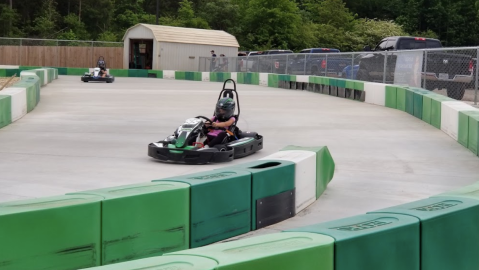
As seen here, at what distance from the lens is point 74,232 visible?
201 inches

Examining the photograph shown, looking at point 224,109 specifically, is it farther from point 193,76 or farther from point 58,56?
point 58,56

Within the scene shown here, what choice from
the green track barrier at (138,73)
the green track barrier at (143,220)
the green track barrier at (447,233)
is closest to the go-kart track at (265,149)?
the green track barrier at (143,220)

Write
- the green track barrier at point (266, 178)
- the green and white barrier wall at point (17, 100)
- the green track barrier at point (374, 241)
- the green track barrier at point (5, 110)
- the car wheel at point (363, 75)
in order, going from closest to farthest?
1. the green track barrier at point (374, 241)
2. the green track barrier at point (266, 178)
3. the green track barrier at point (5, 110)
4. the green and white barrier wall at point (17, 100)
5. the car wheel at point (363, 75)

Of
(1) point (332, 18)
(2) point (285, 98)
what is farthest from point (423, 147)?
(1) point (332, 18)

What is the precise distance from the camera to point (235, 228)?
6.59 metres

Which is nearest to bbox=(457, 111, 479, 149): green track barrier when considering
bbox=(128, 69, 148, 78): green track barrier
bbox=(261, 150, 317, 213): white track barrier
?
bbox=(261, 150, 317, 213): white track barrier

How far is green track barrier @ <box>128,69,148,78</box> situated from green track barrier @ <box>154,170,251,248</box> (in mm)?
38845

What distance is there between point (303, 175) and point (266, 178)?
86 cm

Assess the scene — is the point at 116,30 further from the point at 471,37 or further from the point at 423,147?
the point at 423,147

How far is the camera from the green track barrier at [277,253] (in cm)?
374

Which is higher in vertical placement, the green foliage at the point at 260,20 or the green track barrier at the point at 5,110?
the green foliage at the point at 260,20

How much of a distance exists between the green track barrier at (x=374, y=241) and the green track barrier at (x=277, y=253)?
98mm

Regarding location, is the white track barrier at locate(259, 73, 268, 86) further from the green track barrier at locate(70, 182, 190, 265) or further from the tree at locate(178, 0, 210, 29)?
the tree at locate(178, 0, 210, 29)

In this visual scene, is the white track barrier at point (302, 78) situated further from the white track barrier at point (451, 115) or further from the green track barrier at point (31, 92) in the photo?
the white track barrier at point (451, 115)
